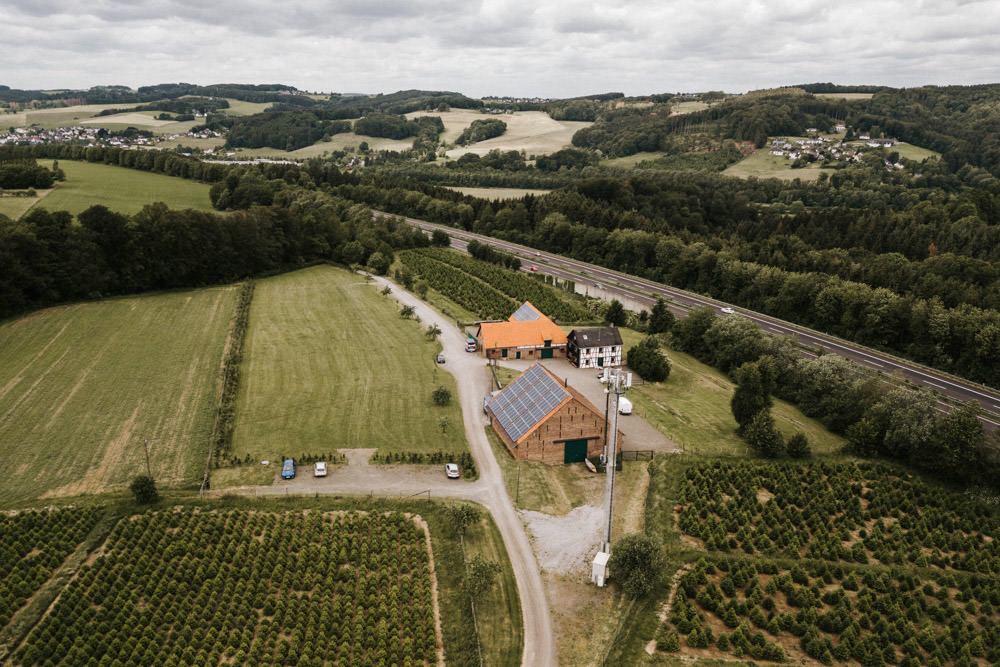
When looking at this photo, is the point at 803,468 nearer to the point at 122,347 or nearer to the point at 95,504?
the point at 95,504

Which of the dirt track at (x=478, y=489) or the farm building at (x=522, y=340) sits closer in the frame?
the dirt track at (x=478, y=489)

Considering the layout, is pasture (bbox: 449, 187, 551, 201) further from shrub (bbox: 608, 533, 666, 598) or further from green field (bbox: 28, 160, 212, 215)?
shrub (bbox: 608, 533, 666, 598)

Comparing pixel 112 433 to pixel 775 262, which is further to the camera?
pixel 775 262

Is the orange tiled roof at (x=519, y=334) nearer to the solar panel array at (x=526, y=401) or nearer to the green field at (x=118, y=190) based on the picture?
the solar panel array at (x=526, y=401)

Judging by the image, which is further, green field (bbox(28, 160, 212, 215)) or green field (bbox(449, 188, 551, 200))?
green field (bbox(449, 188, 551, 200))

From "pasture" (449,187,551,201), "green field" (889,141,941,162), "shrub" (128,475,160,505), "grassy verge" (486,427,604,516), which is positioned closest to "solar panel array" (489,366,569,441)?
"grassy verge" (486,427,604,516)

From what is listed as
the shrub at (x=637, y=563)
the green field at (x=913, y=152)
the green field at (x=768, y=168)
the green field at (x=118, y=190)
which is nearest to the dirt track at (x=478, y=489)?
the shrub at (x=637, y=563)

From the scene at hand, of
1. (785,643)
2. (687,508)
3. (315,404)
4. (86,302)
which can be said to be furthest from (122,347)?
(785,643)
